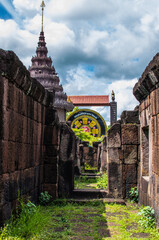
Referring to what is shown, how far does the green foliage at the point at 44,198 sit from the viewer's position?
7.03 metres

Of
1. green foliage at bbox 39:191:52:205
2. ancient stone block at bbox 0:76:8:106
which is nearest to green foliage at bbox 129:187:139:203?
green foliage at bbox 39:191:52:205

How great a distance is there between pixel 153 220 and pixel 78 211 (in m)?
1.81

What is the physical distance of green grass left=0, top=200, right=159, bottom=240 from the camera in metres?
4.52

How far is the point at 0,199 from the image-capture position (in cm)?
423

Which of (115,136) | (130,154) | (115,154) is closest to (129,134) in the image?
(115,136)

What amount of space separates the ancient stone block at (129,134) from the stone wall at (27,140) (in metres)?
1.36

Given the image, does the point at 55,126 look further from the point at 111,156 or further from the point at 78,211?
the point at 78,211

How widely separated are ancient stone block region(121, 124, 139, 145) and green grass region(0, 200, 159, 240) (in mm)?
1548

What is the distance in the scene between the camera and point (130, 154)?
772 cm

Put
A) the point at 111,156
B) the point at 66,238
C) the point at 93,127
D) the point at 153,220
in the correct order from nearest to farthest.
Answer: the point at 66,238 → the point at 153,220 → the point at 111,156 → the point at 93,127

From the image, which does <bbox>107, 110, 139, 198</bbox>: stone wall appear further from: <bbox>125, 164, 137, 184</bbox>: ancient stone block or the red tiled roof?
the red tiled roof

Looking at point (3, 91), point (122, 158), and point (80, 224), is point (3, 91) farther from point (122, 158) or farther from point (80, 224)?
point (122, 158)

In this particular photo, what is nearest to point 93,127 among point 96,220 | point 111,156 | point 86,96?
point 86,96

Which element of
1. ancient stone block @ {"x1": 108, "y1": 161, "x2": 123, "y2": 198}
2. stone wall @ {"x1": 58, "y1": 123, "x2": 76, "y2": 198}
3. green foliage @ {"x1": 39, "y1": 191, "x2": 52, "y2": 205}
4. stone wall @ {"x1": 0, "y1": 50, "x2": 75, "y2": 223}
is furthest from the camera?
stone wall @ {"x1": 58, "y1": 123, "x2": 76, "y2": 198}
